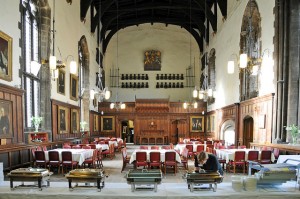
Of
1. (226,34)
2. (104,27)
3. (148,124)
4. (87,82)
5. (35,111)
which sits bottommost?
(148,124)

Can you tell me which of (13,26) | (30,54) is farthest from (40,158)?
(30,54)

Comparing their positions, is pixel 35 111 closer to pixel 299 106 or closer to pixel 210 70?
pixel 299 106

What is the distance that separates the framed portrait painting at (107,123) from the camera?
74.7 ft

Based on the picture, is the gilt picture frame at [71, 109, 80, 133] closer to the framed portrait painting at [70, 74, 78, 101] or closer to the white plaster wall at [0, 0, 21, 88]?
the framed portrait painting at [70, 74, 78, 101]

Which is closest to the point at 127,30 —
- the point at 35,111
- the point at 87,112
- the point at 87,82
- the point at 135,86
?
the point at 135,86

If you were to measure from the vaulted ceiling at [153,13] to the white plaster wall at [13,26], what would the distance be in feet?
26.9

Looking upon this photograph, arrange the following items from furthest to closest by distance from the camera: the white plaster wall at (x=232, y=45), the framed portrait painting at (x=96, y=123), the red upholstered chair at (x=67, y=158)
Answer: the framed portrait painting at (x=96, y=123)
the white plaster wall at (x=232, y=45)
the red upholstered chair at (x=67, y=158)

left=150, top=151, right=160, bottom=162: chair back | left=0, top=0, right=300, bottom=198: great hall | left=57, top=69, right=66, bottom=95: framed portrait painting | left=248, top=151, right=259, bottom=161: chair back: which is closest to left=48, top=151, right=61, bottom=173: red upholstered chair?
left=0, top=0, right=300, bottom=198: great hall

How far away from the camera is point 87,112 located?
1816 centimetres

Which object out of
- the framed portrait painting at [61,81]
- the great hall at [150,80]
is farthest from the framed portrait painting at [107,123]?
the framed portrait painting at [61,81]

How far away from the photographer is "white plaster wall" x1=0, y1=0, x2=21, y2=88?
26.2ft

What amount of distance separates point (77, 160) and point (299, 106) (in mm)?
7352

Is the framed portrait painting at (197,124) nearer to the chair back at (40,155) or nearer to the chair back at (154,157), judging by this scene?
the chair back at (154,157)

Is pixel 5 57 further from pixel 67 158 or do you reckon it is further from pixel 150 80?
pixel 150 80
